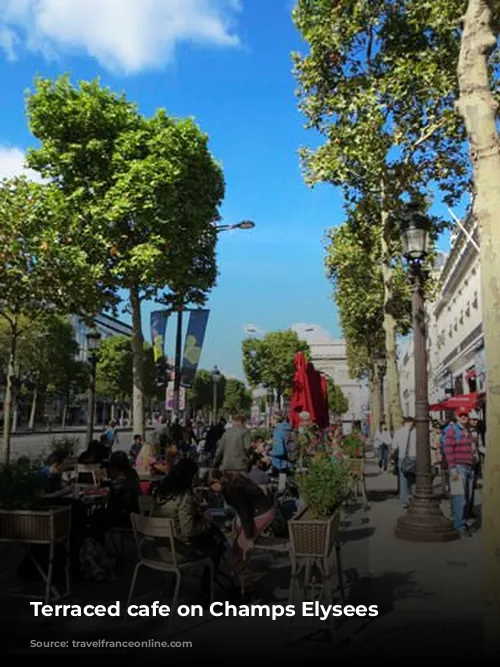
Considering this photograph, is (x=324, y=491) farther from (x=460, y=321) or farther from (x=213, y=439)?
(x=460, y=321)

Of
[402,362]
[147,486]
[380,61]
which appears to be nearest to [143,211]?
[380,61]

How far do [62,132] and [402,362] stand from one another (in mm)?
71121

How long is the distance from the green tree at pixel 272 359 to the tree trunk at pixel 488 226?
2313 inches

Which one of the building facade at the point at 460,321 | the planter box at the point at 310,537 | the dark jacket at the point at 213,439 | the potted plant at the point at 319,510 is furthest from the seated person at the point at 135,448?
the building facade at the point at 460,321

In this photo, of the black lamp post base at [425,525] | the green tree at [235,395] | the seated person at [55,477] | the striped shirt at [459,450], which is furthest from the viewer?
the green tree at [235,395]

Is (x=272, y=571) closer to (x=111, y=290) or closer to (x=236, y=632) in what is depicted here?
(x=236, y=632)

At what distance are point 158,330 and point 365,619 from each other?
53.5ft

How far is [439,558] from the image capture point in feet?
24.7

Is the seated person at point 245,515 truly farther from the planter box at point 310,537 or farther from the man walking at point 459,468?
the man walking at point 459,468

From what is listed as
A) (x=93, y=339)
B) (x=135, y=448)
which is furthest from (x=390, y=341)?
(x=93, y=339)

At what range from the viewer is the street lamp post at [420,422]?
877 centimetres

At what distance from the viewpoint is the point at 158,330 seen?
20.6 meters

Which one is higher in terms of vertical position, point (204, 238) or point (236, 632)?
point (204, 238)

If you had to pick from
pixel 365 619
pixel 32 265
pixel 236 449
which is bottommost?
pixel 365 619
